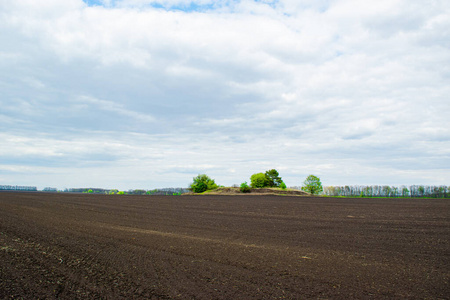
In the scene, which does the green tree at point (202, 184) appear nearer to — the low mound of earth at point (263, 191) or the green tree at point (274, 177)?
the low mound of earth at point (263, 191)

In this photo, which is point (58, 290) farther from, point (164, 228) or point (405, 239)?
point (405, 239)

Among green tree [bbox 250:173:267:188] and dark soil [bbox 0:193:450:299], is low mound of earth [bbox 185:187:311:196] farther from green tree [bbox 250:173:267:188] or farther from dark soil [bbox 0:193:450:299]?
dark soil [bbox 0:193:450:299]

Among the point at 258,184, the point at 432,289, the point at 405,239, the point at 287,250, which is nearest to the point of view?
the point at 432,289

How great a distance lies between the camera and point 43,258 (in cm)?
712

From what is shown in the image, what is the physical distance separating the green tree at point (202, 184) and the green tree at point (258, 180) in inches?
341

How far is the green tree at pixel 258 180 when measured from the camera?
61625 mm

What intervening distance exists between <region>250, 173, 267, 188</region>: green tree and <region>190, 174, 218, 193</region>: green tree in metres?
8.66

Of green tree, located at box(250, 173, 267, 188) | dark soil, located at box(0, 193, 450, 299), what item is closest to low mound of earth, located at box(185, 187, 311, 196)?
green tree, located at box(250, 173, 267, 188)

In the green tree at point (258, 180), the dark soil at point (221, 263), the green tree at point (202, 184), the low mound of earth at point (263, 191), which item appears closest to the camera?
the dark soil at point (221, 263)

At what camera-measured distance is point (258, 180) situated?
62219mm

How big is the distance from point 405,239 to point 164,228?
933cm

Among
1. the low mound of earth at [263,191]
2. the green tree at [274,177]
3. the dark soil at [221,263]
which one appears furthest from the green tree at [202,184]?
the dark soil at [221,263]

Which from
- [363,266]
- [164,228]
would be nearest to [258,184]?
[164,228]

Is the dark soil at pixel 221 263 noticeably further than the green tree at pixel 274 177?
No
